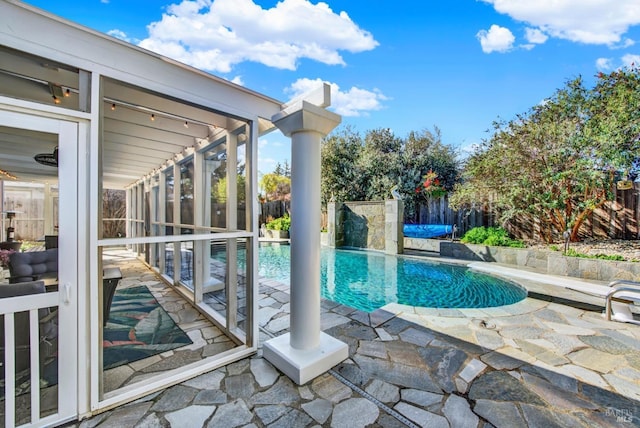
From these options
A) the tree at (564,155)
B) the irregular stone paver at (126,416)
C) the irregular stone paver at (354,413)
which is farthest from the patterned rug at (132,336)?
the tree at (564,155)

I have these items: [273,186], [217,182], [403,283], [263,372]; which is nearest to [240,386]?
[263,372]

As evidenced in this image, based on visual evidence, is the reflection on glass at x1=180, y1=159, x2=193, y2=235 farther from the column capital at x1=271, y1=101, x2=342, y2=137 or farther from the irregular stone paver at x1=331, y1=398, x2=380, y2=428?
the irregular stone paver at x1=331, y1=398, x2=380, y2=428

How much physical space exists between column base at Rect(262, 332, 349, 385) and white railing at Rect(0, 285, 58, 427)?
164 cm

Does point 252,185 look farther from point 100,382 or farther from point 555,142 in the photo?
point 555,142

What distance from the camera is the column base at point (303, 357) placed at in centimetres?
243

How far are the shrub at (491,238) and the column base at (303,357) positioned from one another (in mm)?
7150

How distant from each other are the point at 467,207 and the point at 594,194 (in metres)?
3.29

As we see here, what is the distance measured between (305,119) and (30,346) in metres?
2.67

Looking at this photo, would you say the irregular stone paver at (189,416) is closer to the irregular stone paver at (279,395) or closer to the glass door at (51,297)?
the irregular stone paver at (279,395)

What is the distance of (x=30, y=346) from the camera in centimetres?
190

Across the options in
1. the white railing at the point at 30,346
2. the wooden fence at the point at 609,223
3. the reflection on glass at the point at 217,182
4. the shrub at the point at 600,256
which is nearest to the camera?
the white railing at the point at 30,346

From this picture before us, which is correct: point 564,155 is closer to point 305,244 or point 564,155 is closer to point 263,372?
point 305,244

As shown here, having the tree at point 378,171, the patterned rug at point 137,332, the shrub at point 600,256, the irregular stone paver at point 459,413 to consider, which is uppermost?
the tree at point 378,171

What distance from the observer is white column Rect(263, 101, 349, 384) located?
256 cm
